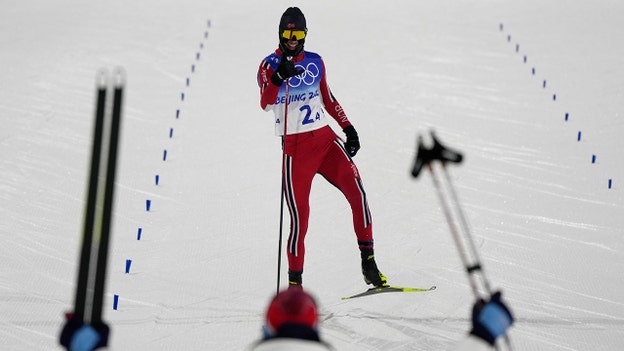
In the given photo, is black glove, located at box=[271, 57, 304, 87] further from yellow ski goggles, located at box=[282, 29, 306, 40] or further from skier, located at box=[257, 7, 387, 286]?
yellow ski goggles, located at box=[282, 29, 306, 40]

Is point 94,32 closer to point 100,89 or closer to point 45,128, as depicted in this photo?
point 45,128

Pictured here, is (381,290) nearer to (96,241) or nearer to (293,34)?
(293,34)

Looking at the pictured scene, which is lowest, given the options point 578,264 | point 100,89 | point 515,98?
point 578,264

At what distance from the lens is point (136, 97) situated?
10.2 m

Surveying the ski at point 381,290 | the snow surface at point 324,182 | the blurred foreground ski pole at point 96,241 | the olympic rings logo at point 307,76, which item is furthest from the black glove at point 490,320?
the olympic rings logo at point 307,76

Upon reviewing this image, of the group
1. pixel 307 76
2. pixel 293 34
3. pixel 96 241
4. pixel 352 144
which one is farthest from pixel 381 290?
pixel 96 241

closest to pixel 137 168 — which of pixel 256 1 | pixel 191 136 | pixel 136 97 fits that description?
pixel 191 136

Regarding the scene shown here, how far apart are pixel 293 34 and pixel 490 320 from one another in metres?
3.30

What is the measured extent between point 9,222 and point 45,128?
2.37 metres

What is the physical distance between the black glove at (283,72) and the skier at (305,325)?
2.91 m

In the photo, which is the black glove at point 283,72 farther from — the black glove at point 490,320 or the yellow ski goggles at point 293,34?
the black glove at point 490,320

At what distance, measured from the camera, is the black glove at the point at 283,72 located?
17.8 ft

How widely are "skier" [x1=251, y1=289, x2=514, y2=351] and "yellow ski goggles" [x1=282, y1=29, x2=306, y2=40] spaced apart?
3.16 metres

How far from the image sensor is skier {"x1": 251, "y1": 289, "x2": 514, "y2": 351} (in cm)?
241
